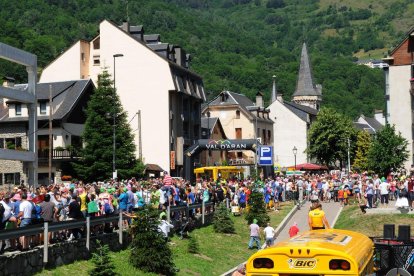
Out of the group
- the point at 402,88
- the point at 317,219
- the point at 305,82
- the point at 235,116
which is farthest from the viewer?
the point at 305,82

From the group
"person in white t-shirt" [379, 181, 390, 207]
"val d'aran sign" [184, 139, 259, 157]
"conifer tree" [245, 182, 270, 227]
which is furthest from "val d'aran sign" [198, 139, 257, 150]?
"conifer tree" [245, 182, 270, 227]

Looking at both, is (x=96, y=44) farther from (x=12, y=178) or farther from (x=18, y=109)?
(x=12, y=178)

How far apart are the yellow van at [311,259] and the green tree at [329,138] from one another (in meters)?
89.9

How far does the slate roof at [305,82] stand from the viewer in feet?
504

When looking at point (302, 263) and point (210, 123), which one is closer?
point (302, 263)

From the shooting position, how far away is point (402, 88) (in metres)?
75.8

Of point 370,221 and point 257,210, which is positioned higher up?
point 257,210

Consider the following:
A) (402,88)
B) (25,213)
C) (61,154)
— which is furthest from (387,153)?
(25,213)

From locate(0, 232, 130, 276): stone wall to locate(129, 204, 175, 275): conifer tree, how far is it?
96 cm

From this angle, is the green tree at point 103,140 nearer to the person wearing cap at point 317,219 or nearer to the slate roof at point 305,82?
the person wearing cap at point 317,219

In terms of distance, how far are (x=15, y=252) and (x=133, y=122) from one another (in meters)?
53.4

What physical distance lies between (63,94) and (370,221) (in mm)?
35266

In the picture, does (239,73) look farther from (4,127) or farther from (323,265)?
(323,265)

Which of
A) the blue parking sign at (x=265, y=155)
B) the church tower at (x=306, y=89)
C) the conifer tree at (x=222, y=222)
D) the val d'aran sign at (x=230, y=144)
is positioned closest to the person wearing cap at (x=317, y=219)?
the conifer tree at (x=222, y=222)
